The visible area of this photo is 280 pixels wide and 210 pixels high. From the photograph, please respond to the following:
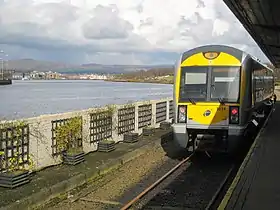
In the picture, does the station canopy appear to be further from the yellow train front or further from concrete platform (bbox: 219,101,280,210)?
concrete platform (bbox: 219,101,280,210)

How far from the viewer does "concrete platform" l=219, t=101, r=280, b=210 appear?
Answer: 6637 mm

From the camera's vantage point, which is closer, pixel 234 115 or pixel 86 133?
pixel 234 115

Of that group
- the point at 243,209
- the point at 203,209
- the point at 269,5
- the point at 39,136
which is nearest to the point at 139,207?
the point at 203,209

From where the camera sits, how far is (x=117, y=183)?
966 cm

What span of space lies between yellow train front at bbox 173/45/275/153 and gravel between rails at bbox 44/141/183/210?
114 cm

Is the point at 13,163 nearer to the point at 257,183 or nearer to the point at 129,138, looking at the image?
the point at 257,183

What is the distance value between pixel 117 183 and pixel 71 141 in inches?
83.0

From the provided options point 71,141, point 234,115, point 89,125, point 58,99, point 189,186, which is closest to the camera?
point 189,186

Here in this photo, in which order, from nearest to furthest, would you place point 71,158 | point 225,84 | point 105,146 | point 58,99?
1. point 71,158
2. point 225,84
3. point 105,146
4. point 58,99

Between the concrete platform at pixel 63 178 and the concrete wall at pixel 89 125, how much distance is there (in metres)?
0.32

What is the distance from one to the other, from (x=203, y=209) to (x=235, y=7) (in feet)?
42.3

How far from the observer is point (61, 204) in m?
8.02

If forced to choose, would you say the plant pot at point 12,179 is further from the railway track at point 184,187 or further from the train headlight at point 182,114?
the train headlight at point 182,114

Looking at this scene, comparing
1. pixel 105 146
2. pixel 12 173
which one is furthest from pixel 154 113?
pixel 12 173
